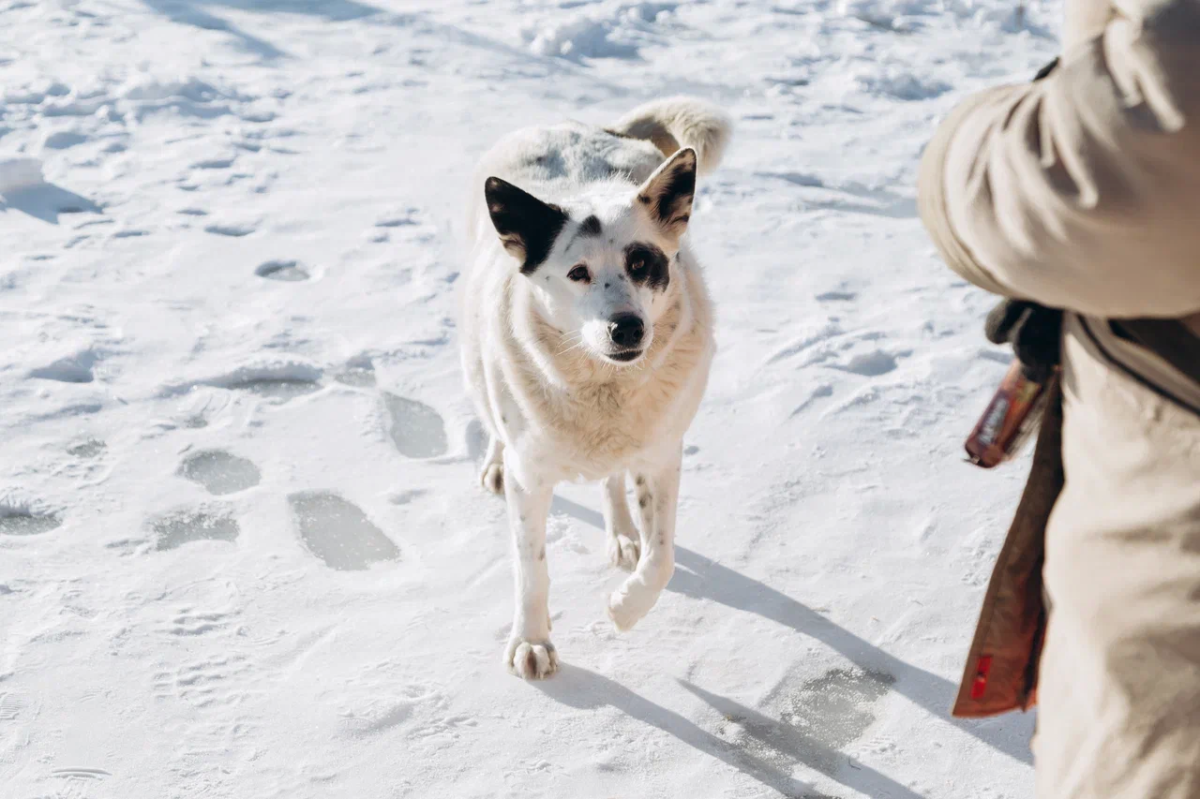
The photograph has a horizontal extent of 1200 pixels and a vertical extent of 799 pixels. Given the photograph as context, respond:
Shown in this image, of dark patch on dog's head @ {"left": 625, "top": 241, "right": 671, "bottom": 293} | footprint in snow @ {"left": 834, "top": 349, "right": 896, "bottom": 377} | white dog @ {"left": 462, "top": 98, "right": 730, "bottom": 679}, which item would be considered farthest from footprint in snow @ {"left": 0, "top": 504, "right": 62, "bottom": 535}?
footprint in snow @ {"left": 834, "top": 349, "right": 896, "bottom": 377}

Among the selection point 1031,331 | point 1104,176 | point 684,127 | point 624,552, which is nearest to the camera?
point 1104,176

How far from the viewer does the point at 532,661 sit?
2.93 metres

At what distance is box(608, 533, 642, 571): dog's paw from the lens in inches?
133

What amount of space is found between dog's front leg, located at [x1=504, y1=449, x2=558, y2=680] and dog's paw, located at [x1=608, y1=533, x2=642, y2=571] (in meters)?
0.39

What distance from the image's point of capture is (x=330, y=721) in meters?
2.75

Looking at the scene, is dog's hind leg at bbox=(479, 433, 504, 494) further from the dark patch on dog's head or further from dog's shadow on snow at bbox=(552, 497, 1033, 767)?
the dark patch on dog's head

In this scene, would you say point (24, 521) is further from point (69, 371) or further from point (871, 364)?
point (871, 364)

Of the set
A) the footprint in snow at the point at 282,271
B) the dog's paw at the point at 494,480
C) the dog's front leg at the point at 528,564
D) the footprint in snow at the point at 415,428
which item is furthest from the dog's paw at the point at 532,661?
the footprint in snow at the point at 282,271

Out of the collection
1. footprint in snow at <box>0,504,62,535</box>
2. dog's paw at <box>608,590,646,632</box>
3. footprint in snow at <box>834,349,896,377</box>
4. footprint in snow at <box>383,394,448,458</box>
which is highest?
footprint in snow at <box>834,349,896,377</box>

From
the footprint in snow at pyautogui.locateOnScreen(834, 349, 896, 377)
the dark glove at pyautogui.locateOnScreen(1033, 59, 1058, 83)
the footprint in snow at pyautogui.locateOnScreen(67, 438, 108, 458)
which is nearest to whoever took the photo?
the dark glove at pyautogui.locateOnScreen(1033, 59, 1058, 83)

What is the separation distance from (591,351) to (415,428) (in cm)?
141

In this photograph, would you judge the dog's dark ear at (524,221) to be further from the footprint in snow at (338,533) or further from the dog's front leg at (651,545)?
the footprint in snow at (338,533)

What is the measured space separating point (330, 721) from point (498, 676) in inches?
17.0

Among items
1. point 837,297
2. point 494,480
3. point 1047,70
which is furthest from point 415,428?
point 1047,70
